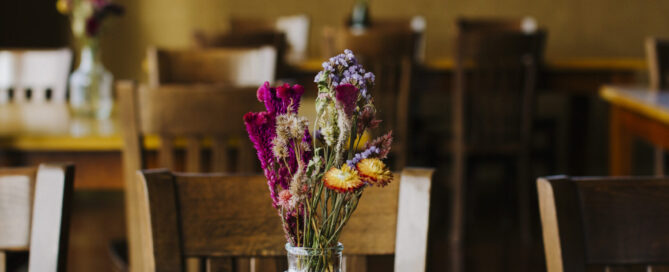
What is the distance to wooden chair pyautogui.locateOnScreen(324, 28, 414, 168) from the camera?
120 inches

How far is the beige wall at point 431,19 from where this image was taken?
527 cm

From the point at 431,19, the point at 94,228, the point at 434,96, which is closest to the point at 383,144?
the point at 94,228

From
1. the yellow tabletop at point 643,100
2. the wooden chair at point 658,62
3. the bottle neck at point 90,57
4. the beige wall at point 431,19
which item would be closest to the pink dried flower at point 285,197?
the yellow tabletop at point 643,100

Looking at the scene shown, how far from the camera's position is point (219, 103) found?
62.3 inches

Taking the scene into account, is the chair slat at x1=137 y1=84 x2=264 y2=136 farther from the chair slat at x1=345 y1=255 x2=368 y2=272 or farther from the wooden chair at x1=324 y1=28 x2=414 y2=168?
the wooden chair at x1=324 y1=28 x2=414 y2=168

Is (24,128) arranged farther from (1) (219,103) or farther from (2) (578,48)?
(2) (578,48)

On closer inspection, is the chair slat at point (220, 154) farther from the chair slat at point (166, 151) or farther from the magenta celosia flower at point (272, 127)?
the magenta celosia flower at point (272, 127)

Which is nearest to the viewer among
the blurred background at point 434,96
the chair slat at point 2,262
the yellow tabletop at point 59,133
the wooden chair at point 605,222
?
the wooden chair at point 605,222

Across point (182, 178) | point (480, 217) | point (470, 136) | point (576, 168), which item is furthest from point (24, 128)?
point (576, 168)

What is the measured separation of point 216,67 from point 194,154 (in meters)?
0.64

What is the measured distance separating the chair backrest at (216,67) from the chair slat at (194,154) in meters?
0.59

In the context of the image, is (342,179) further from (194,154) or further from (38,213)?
(194,154)

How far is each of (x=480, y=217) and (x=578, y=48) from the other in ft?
6.49

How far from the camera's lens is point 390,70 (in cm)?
310
